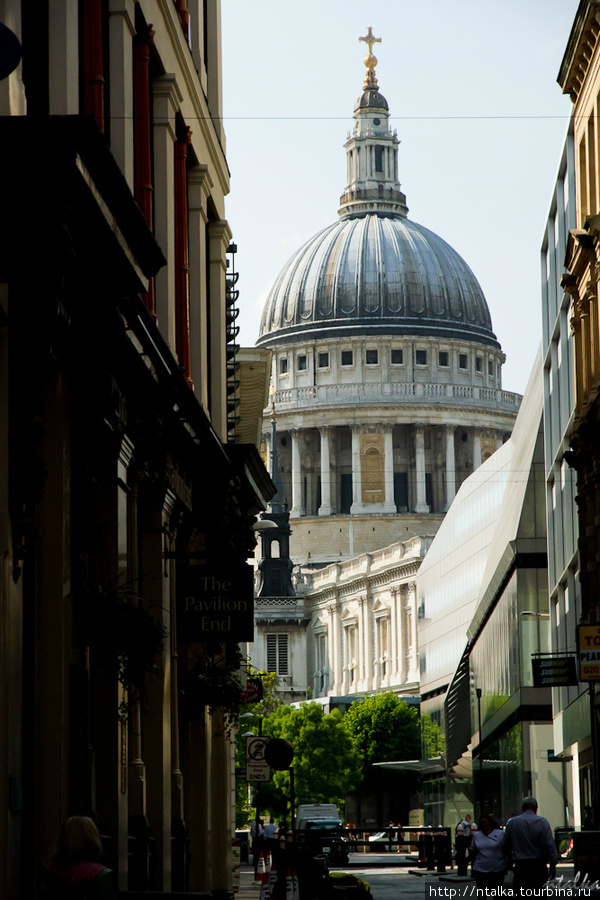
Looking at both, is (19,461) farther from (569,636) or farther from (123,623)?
(569,636)

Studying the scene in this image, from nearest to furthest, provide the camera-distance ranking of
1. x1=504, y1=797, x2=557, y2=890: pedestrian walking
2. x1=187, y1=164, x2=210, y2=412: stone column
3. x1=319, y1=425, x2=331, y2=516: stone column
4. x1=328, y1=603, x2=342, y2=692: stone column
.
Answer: x1=504, y1=797, x2=557, y2=890: pedestrian walking, x1=187, y1=164, x2=210, y2=412: stone column, x1=328, y1=603, x2=342, y2=692: stone column, x1=319, y1=425, x2=331, y2=516: stone column

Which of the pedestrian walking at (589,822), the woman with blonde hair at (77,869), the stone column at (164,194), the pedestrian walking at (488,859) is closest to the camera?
the woman with blonde hair at (77,869)

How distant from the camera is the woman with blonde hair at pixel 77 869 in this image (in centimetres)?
1041

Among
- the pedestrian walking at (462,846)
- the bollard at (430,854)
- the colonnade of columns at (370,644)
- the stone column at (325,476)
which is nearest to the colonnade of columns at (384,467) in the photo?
the stone column at (325,476)

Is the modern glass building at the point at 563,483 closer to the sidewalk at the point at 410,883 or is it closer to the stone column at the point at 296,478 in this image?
the sidewalk at the point at 410,883

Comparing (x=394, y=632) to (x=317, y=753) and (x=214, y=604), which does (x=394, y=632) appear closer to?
(x=317, y=753)

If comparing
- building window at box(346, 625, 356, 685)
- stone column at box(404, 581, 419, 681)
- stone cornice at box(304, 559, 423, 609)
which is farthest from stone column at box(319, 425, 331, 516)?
stone column at box(404, 581, 419, 681)

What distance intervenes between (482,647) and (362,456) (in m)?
106

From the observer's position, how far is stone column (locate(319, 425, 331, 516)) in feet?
575

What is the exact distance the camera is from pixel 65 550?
15.5 metres

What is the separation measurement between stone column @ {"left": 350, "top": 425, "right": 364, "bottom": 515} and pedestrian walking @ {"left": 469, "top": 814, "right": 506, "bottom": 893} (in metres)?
151

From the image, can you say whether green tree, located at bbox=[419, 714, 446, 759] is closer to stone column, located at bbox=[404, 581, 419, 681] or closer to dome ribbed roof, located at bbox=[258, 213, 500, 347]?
stone column, located at bbox=[404, 581, 419, 681]

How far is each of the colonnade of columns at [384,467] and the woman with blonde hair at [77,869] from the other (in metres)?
162

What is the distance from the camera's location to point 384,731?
127438mm
